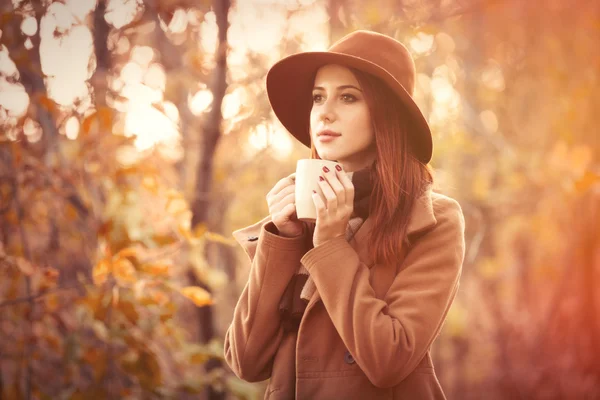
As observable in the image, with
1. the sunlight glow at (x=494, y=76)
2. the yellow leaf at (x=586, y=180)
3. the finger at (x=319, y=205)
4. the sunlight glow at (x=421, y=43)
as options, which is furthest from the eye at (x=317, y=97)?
the sunlight glow at (x=494, y=76)

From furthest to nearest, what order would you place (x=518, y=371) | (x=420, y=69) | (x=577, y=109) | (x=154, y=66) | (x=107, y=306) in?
(x=518, y=371) < (x=577, y=109) < (x=420, y=69) < (x=154, y=66) < (x=107, y=306)

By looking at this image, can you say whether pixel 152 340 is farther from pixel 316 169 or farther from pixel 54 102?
pixel 316 169

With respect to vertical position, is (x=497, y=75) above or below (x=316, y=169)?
above

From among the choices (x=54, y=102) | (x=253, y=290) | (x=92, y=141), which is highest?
(x=54, y=102)

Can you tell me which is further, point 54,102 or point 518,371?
point 518,371

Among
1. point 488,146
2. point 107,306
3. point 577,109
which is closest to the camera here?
point 107,306

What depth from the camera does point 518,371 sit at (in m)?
6.52

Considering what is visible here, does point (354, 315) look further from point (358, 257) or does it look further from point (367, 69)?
point (367, 69)

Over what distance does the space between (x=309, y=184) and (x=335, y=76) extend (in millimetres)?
378

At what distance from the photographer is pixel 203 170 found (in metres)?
3.41

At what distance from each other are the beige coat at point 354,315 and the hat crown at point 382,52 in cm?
38

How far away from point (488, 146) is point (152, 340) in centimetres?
357

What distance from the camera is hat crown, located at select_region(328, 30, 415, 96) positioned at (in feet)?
5.70

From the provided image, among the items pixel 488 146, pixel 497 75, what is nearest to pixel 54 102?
pixel 488 146
